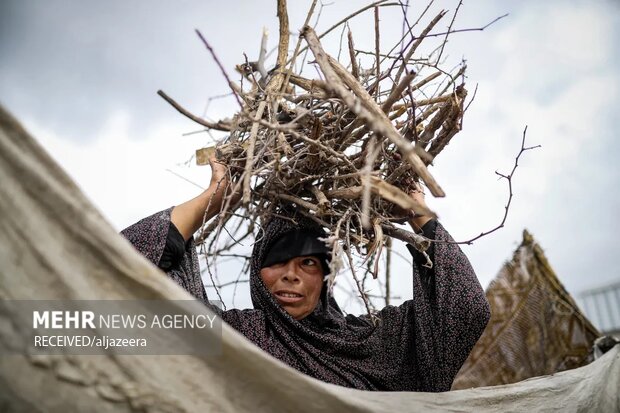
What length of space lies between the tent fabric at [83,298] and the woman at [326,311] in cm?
64

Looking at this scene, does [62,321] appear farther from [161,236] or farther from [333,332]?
[333,332]

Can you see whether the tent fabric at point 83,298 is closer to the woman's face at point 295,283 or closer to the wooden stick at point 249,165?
the wooden stick at point 249,165

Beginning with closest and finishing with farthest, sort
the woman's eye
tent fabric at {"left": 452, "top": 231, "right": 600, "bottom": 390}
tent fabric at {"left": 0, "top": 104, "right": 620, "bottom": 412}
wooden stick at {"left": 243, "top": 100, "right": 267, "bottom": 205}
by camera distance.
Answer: tent fabric at {"left": 0, "top": 104, "right": 620, "bottom": 412} < wooden stick at {"left": 243, "top": 100, "right": 267, "bottom": 205} < the woman's eye < tent fabric at {"left": 452, "top": 231, "right": 600, "bottom": 390}

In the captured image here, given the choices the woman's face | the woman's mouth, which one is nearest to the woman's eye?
the woman's face

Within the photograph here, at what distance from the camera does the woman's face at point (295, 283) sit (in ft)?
5.48

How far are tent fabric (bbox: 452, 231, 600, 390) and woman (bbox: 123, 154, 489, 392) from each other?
1758 millimetres

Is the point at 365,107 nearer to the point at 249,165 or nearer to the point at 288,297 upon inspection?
the point at 249,165

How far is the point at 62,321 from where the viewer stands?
0.78 meters

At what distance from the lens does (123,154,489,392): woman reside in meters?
1.59

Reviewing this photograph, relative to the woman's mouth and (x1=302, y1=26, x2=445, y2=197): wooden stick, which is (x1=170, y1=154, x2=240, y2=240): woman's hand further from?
(x1=302, y1=26, x2=445, y2=197): wooden stick

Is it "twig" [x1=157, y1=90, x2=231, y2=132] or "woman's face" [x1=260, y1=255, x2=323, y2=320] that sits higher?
"twig" [x1=157, y1=90, x2=231, y2=132]

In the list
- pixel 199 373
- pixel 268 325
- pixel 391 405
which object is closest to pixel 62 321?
pixel 199 373

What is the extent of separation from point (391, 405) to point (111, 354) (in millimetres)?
614

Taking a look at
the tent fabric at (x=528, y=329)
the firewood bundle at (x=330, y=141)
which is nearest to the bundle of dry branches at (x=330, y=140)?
the firewood bundle at (x=330, y=141)
